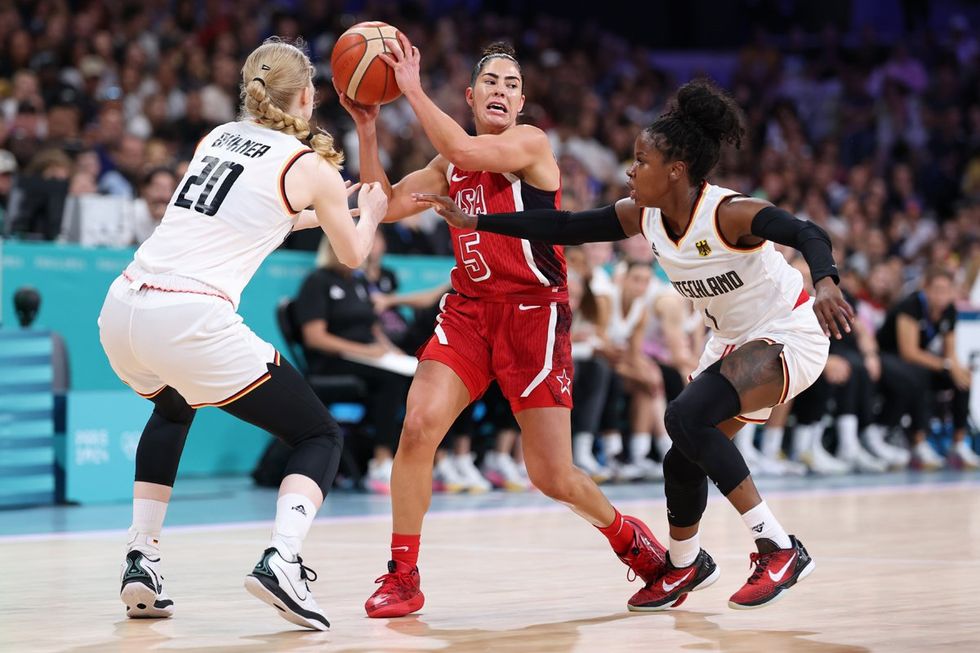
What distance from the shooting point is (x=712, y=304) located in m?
5.25

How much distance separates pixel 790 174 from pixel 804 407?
563cm

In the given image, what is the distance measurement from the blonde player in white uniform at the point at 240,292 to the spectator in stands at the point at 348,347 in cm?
496

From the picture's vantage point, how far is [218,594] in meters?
5.50

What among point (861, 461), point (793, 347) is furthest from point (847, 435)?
point (793, 347)

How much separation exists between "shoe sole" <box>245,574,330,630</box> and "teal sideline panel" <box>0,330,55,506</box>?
4.76 m

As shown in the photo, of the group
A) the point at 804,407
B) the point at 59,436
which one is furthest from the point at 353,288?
the point at 804,407

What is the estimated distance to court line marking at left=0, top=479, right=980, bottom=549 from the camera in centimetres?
748

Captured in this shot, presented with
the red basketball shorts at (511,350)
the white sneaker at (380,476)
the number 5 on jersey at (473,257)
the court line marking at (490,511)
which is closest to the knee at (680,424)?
the red basketball shorts at (511,350)

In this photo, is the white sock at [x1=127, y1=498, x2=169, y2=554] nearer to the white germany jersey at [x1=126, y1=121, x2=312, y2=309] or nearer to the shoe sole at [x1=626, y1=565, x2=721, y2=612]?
the white germany jersey at [x1=126, y1=121, x2=312, y2=309]

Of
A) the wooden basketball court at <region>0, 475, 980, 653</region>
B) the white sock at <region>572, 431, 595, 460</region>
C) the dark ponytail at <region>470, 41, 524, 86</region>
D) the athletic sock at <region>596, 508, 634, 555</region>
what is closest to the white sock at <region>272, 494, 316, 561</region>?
the wooden basketball court at <region>0, 475, 980, 653</region>

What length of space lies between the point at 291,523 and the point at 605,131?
13.2 meters

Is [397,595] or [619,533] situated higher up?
[619,533]

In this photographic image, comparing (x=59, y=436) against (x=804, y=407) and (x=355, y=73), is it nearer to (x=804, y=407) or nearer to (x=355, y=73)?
(x=355, y=73)

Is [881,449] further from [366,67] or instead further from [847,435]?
[366,67]
